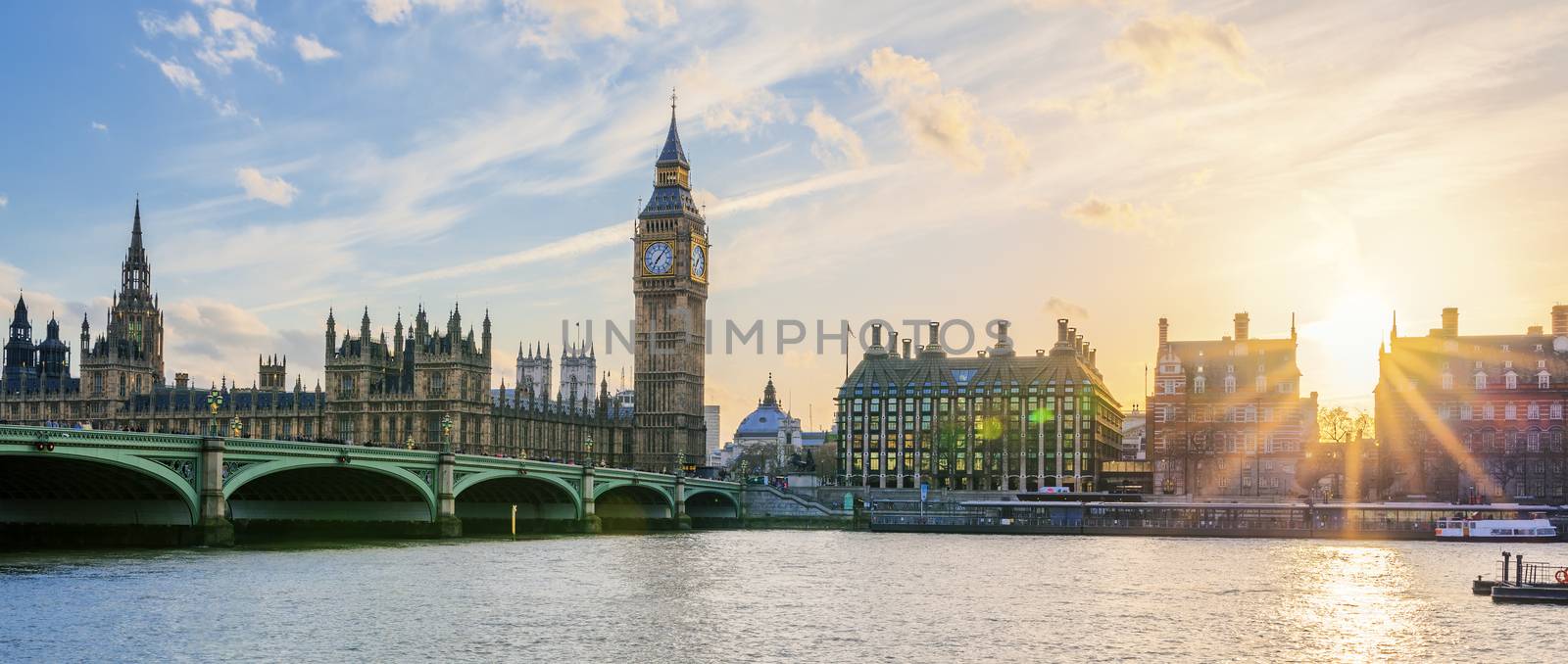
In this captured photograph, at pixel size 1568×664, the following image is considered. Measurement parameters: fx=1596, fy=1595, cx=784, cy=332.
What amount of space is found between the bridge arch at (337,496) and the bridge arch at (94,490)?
8.05m

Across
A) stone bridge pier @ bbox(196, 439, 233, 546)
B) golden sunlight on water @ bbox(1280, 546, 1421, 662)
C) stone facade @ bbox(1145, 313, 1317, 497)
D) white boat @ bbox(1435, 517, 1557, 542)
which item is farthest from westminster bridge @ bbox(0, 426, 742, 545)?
white boat @ bbox(1435, 517, 1557, 542)

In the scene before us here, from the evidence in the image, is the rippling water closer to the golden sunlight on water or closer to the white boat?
the golden sunlight on water

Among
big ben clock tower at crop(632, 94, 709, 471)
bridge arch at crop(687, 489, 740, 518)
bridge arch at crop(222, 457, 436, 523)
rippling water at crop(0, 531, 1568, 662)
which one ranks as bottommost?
bridge arch at crop(687, 489, 740, 518)

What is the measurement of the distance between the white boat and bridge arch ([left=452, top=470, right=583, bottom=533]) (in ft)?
206

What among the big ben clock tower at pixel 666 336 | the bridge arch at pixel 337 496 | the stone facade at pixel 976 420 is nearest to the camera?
the bridge arch at pixel 337 496

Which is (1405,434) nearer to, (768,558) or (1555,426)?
(1555,426)

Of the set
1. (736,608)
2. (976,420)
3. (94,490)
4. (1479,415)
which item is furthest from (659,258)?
(736,608)

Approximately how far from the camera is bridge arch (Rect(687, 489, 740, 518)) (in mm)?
150375

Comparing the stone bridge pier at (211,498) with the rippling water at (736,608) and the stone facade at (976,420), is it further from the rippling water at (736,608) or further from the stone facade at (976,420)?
the stone facade at (976,420)

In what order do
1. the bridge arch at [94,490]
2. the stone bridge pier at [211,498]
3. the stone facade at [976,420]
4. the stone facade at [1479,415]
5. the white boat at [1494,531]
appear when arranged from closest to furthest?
1. the bridge arch at [94,490]
2. the stone bridge pier at [211,498]
3. the white boat at [1494,531]
4. the stone facade at [1479,415]
5. the stone facade at [976,420]

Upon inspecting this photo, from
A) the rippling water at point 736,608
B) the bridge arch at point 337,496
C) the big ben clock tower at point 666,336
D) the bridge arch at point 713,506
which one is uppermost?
the big ben clock tower at point 666,336

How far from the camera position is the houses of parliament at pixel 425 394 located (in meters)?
160

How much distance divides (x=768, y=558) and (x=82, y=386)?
4732 inches

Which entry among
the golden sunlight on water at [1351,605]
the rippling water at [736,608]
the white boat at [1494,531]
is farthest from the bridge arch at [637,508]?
the white boat at [1494,531]
